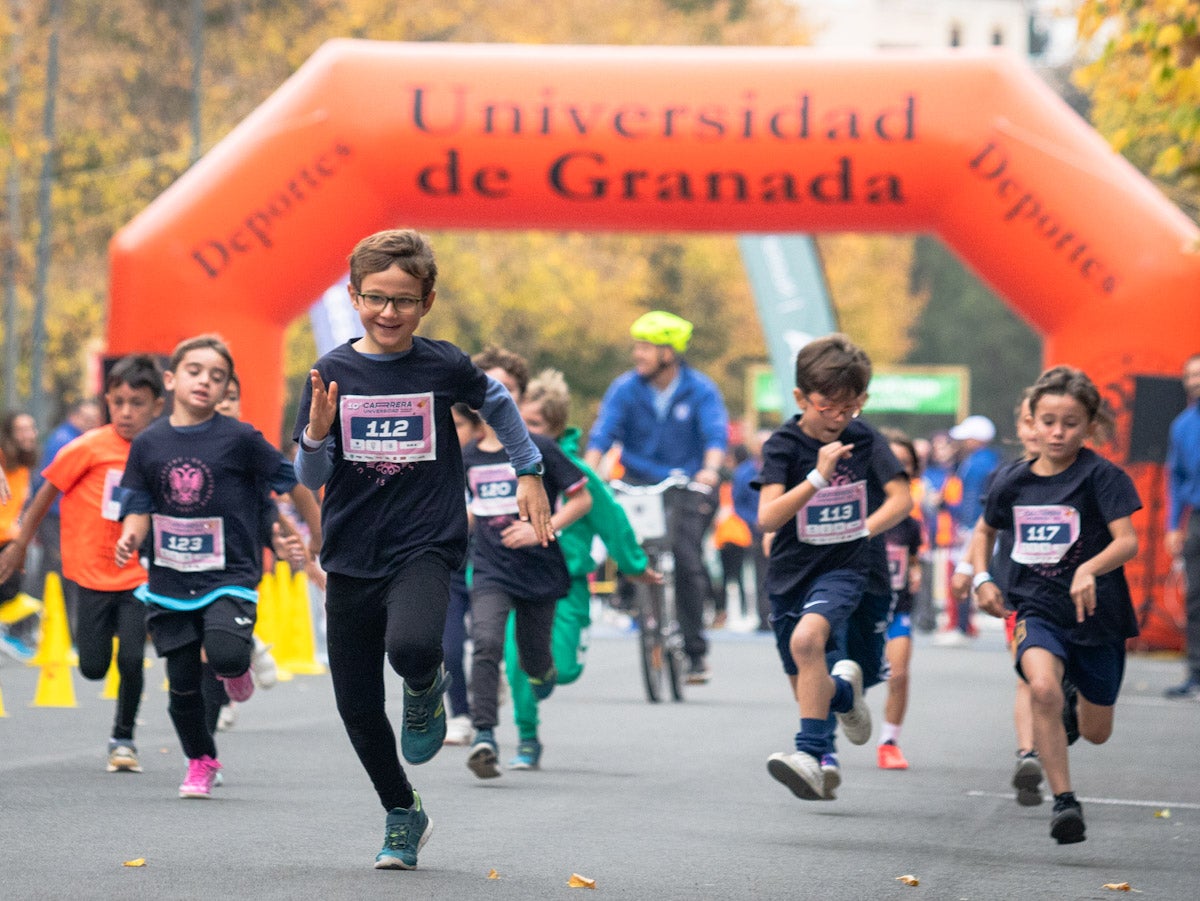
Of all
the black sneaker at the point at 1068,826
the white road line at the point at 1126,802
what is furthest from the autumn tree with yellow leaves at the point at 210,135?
the black sneaker at the point at 1068,826

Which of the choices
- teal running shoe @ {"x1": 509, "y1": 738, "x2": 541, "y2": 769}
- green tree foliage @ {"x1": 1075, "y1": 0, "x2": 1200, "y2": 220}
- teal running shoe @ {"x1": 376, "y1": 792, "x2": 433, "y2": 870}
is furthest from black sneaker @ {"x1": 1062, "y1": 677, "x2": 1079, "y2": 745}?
green tree foliage @ {"x1": 1075, "y1": 0, "x2": 1200, "y2": 220}

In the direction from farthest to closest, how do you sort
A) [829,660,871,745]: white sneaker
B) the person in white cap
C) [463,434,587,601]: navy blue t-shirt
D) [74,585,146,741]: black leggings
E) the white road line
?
the person in white cap → [463,434,587,601]: navy blue t-shirt → [74,585,146,741]: black leggings → the white road line → [829,660,871,745]: white sneaker

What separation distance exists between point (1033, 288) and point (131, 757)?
8467mm

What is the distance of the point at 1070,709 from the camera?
7.06 m

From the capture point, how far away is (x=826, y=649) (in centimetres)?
713

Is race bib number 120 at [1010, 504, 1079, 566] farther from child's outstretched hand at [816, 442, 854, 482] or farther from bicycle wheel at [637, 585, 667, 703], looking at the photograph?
bicycle wheel at [637, 585, 667, 703]

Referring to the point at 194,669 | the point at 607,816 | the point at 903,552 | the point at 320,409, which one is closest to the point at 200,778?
the point at 194,669

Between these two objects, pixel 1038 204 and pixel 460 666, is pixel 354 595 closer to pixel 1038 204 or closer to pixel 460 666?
pixel 460 666

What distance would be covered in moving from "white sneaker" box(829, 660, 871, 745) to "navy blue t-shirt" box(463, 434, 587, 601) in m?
1.73

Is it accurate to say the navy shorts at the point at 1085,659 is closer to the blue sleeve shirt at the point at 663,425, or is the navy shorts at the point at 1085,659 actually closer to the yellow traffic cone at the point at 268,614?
the blue sleeve shirt at the point at 663,425

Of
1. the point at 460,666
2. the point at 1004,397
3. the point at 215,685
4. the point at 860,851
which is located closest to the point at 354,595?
the point at 860,851

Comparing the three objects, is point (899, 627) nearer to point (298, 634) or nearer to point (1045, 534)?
point (1045, 534)

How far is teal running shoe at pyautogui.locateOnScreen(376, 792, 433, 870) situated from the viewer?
18.9 ft

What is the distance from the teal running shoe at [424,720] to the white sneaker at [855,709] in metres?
1.80
